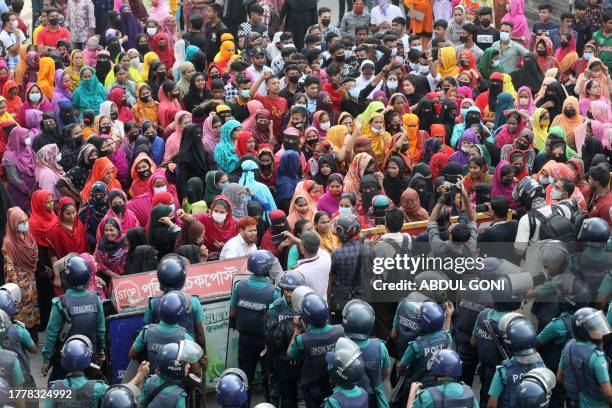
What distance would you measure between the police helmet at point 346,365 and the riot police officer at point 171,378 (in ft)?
3.08

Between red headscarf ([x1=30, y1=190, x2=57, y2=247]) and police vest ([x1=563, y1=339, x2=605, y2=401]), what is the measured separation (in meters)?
5.36

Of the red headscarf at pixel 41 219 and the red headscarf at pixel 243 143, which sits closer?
the red headscarf at pixel 41 219

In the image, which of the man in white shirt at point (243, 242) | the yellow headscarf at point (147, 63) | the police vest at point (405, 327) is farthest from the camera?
the yellow headscarf at point (147, 63)

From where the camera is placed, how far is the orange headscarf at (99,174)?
13703mm

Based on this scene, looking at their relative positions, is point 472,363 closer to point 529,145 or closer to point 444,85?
point 529,145

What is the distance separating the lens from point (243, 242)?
12023 millimetres

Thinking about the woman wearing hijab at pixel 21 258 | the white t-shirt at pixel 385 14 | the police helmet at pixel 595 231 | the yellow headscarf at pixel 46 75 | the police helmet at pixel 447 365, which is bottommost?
the woman wearing hijab at pixel 21 258

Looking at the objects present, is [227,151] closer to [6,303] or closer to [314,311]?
[6,303]

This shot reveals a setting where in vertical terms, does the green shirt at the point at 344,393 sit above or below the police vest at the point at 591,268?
below

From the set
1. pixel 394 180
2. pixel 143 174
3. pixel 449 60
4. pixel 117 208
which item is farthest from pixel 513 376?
pixel 449 60

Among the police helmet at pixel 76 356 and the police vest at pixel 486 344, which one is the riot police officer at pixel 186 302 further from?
the police vest at pixel 486 344

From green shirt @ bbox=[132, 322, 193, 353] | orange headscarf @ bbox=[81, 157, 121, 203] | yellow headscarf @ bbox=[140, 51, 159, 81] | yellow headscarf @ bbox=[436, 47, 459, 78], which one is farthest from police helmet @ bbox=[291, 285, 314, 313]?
yellow headscarf @ bbox=[436, 47, 459, 78]

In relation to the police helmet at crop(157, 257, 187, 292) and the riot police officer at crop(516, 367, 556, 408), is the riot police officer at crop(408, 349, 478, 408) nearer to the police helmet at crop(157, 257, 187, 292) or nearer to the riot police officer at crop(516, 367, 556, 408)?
the riot police officer at crop(516, 367, 556, 408)

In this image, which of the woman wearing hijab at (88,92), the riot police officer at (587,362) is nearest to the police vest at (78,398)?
the riot police officer at (587,362)
